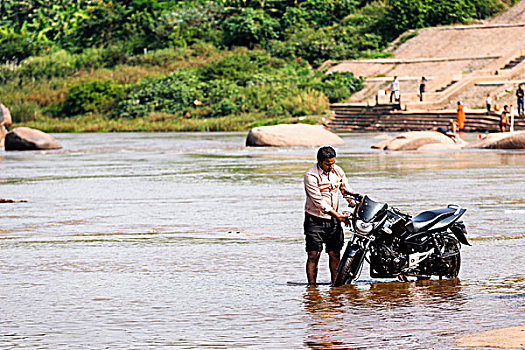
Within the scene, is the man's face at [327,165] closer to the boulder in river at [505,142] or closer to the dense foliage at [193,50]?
the boulder in river at [505,142]

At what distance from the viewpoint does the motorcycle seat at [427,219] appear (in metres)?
9.83

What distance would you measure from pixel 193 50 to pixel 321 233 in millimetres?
70110

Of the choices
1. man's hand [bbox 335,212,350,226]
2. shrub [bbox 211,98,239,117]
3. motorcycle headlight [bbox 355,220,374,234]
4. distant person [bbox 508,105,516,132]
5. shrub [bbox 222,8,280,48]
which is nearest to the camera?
motorcycle headlight [bbox 355,220,374,234]

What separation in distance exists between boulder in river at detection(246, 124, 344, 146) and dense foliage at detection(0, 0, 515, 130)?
66.6 ft

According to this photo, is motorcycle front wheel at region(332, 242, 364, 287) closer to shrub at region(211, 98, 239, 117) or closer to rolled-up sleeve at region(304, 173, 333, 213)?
rolled-up sleeve at region(304, 173, 333, 213)

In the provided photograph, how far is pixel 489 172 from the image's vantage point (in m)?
23.9

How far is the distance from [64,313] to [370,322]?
98.5 inches

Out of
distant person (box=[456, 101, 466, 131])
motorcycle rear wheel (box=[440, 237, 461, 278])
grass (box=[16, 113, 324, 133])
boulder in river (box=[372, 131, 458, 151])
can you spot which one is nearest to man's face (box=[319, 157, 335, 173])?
motorcycle rear wheel (box=[440, 237, 461, 278])

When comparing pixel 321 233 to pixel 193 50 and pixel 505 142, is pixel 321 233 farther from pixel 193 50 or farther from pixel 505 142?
pixel 193 50

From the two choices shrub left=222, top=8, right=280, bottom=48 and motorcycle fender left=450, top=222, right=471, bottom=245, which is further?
shrub left=222, top=8, right=280, bottom=48

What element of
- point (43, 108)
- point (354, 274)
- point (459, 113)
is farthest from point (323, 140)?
point (43, 108)

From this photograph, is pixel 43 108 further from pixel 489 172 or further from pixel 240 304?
pixel 240 304

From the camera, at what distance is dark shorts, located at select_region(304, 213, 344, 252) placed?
10023mm

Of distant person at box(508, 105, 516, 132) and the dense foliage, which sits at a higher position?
the dense foliage
